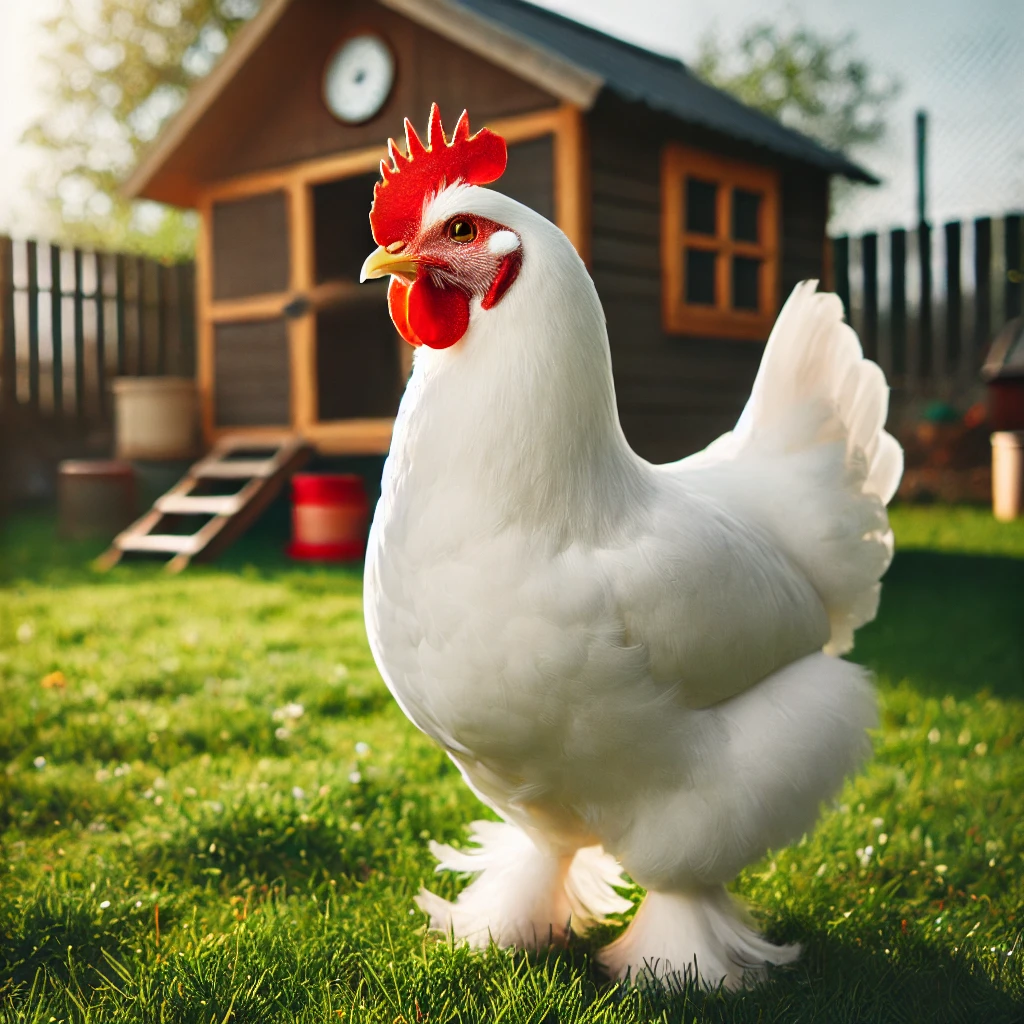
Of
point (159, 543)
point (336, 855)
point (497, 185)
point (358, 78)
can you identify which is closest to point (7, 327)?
point (159, 543)

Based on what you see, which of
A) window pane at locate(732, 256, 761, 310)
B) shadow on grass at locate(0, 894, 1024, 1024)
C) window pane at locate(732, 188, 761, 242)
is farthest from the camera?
window pane at locate(732, 256, 761, 310)

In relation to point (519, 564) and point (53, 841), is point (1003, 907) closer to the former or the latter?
point (519, 564)

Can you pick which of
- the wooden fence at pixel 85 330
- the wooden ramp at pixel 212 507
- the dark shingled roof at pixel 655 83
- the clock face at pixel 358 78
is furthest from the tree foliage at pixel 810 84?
the wooden fence at pixel 85 330

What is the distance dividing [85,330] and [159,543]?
449 cm

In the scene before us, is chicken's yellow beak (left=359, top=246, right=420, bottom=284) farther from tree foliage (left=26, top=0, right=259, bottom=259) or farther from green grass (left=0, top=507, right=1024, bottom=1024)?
tree foliage (left=26, top=0, right=259, bottom=259)

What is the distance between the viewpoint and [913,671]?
3.86 meters

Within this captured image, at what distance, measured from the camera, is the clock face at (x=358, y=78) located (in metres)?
6.09

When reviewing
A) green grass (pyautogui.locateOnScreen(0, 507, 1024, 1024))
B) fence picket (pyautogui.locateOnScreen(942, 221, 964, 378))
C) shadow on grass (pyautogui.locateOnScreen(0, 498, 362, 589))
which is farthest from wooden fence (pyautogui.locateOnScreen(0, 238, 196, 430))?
fence picket (pyautogui.locateOnScreen(942, 221, 964, 378))

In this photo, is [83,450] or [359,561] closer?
[359,561]

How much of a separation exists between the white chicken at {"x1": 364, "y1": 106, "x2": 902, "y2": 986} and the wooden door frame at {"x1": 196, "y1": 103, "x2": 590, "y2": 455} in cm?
403

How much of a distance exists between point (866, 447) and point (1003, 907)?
1100 millimetres

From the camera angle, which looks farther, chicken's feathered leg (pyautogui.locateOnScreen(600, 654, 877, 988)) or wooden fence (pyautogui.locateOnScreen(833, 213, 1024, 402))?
wooden fence (pyautogui.locateOnScreen(833, 213, 1024, 402))

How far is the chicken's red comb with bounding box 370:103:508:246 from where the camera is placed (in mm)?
1632

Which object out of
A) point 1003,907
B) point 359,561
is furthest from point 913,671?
point 359,561
